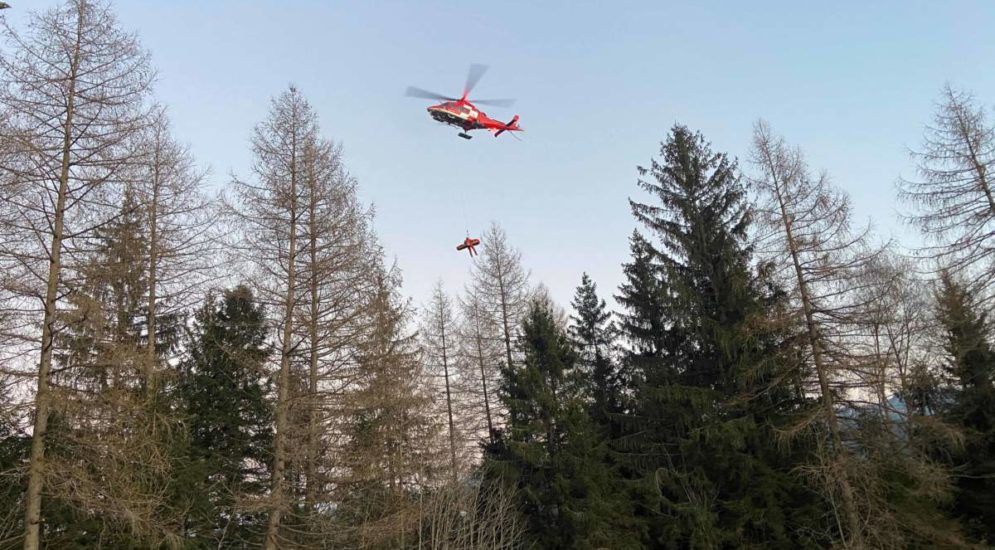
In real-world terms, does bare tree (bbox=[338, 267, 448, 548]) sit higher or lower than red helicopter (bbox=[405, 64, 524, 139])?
lower

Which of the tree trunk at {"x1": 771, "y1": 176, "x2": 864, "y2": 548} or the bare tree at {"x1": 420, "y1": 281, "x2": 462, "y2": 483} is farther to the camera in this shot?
the bare tree at {"x1": 420, "y1": 281, "x2": 462, "y2": 483}

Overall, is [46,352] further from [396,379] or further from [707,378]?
[707,378]

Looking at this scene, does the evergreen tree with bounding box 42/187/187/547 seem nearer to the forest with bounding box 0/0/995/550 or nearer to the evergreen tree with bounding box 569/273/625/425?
the forest with bounding box 0/0/995/550

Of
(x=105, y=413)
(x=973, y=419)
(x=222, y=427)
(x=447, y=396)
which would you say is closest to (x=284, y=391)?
(x=105, y=413)

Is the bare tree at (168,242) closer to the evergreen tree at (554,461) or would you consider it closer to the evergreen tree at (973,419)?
the evergreen tree at (554,461)

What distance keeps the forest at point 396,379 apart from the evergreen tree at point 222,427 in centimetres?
10

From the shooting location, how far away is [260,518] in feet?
44.8

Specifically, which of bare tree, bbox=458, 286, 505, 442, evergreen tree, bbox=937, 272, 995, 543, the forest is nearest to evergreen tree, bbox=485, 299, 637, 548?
the forest

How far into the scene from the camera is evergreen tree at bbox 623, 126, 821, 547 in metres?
14.0

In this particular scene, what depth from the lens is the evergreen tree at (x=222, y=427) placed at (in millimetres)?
12883

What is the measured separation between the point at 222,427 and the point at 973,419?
21797 mm

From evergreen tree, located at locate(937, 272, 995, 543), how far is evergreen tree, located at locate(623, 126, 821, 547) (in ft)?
17.3

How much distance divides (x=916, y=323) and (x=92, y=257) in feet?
74.1

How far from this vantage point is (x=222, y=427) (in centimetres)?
1574
